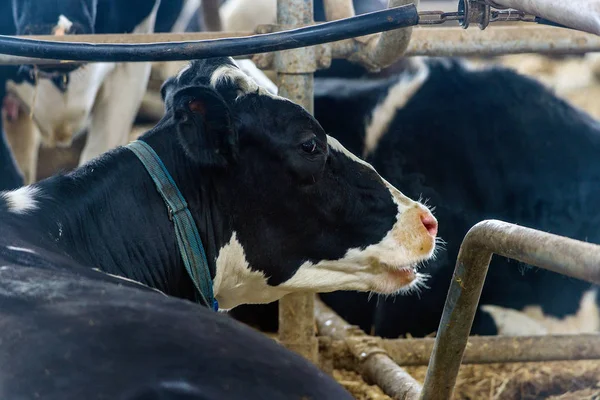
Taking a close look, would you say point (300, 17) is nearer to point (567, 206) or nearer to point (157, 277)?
point (157, 277)

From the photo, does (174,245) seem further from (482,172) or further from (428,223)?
(482,172)

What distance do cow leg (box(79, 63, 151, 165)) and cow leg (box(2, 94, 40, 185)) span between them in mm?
851

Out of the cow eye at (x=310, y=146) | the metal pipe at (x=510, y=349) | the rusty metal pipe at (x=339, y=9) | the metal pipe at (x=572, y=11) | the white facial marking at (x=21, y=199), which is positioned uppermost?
the metal pipe at (x=572, y=11)

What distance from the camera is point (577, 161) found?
3.83 m

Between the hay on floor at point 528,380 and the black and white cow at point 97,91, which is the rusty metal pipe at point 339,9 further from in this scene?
the black and white cow at point 97,91

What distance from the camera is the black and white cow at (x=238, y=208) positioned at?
1942mm

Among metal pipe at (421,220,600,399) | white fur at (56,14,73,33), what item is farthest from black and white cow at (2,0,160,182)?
metal pipe at (421,220,600,399)

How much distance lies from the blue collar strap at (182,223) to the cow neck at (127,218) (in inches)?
0.6

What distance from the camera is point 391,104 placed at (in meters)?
3.96

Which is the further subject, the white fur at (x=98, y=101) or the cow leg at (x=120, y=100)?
the cow leg at (x=120, y=100)

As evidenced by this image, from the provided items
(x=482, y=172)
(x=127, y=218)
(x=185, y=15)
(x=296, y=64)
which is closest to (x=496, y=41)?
(x=296, y=64)

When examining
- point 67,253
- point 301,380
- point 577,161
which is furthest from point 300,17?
point 301,380

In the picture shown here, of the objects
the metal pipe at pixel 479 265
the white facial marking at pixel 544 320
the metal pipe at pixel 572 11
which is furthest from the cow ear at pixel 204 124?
the white facial marking at pixel 544 320

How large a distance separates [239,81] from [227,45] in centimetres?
26
